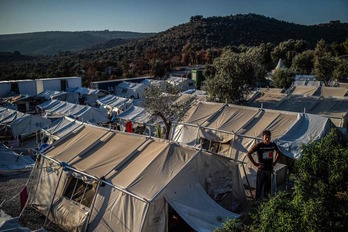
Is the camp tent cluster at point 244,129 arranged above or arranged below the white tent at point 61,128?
above

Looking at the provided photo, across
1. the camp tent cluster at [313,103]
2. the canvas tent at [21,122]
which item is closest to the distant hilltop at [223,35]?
the canvas tent at [21,122]

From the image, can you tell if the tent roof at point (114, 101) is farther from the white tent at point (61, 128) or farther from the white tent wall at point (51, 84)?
the white tent wall at point (51, 84)

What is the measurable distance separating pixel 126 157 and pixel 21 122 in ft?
48.0

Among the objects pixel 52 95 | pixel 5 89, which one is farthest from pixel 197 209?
pixel 5 89

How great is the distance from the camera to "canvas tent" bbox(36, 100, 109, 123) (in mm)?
21688

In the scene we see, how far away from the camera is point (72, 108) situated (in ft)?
76.6

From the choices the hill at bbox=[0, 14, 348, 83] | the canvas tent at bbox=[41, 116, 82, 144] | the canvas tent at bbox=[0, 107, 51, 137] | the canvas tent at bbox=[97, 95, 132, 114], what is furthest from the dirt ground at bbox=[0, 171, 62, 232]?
the hill at bbox=[0, 14, 348, 83]

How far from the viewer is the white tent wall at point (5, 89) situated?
33.0m

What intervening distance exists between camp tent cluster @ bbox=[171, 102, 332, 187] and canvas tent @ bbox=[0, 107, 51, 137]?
1139 cm

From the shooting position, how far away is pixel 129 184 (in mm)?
7340

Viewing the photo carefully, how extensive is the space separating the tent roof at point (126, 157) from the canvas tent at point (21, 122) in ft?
37.7

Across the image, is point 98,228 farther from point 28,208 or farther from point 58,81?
point 58,81

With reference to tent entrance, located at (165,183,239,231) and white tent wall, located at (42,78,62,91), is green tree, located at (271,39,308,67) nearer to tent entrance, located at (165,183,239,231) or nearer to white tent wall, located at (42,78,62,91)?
white tent wall, located at (42,78,62,91)

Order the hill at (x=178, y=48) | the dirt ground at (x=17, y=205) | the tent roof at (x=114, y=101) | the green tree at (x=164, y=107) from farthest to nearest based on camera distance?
the hill at (x=178, y=48), the tent roof at (x=114, y=101), the green tree at (x=164, y=107), the dirt ground at (x=17, y=205)
